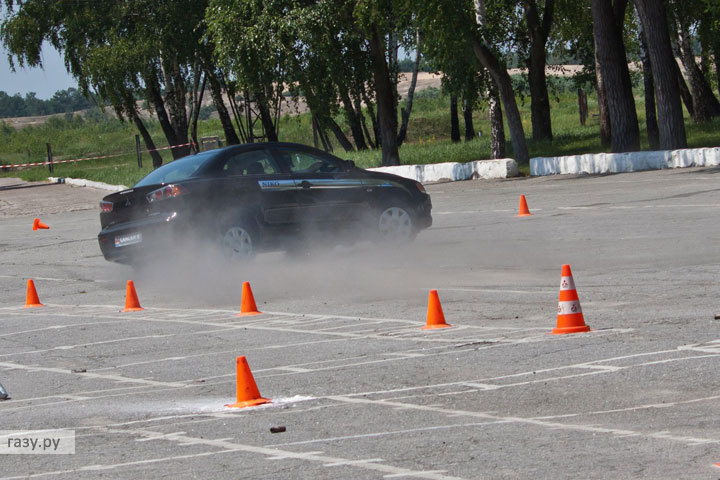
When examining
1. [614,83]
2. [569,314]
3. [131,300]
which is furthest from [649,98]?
[569,314]

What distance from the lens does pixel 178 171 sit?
43.8 feet

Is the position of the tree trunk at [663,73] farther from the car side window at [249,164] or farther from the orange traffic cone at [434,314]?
the orange traffic cone at [434,314]

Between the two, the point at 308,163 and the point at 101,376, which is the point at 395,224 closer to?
the point at 308,163

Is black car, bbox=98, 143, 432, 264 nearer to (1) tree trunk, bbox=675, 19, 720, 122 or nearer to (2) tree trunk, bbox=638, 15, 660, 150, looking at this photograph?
(2) tree trunk, bbox=638, 15, 660, 150

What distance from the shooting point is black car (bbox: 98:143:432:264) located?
1281 centimetres

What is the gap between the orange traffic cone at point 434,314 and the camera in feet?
28.8

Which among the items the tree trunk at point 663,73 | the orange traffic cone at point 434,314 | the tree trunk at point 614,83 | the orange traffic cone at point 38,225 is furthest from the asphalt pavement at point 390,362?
the tree trunk at point 614,83

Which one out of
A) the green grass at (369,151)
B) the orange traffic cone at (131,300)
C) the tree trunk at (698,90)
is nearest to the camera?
the orange traffic cone at (131,300)

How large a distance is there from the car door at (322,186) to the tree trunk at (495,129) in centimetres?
1865

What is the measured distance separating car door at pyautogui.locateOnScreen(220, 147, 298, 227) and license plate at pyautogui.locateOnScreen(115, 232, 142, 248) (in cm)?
120

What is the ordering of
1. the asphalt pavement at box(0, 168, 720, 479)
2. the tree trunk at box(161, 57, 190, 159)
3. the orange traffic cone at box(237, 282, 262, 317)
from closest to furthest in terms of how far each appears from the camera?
the asphalt pavement at box(0, 168, 720, 479) < the orange traffic cone at box(237, 282, 262, 317) < the tree trunk at box(161, 57, 190, 159)

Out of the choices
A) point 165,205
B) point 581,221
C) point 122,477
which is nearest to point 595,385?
point 122,477

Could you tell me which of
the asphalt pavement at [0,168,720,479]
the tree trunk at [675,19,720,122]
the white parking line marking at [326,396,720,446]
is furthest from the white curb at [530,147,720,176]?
the white parking line marking at [326,396,720,446]

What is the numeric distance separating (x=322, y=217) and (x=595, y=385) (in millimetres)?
7774
